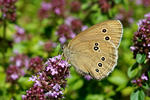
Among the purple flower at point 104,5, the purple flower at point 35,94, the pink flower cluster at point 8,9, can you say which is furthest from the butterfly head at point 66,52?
the purple flower at point 104,5

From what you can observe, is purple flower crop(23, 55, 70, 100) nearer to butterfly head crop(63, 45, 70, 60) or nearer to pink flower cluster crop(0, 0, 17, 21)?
butterfly head crop(63, 45, 70, 60)

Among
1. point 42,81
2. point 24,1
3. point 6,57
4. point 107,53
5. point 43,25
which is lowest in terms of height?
point 42,81

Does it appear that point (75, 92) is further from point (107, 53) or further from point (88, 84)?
point (107, 53)

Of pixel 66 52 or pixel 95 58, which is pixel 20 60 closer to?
pixel 66 52

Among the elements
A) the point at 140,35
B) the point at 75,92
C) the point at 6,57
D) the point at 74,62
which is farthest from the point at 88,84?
the point at 6,57

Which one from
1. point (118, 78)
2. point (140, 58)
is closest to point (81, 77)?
point (118, 78)

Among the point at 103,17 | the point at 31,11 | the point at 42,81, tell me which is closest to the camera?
the point at 42,81

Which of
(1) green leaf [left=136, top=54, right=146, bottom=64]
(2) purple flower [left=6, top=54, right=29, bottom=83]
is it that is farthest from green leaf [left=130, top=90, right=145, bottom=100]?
(2) purple flower [left=6, top=54, right=29, bottom=83]
